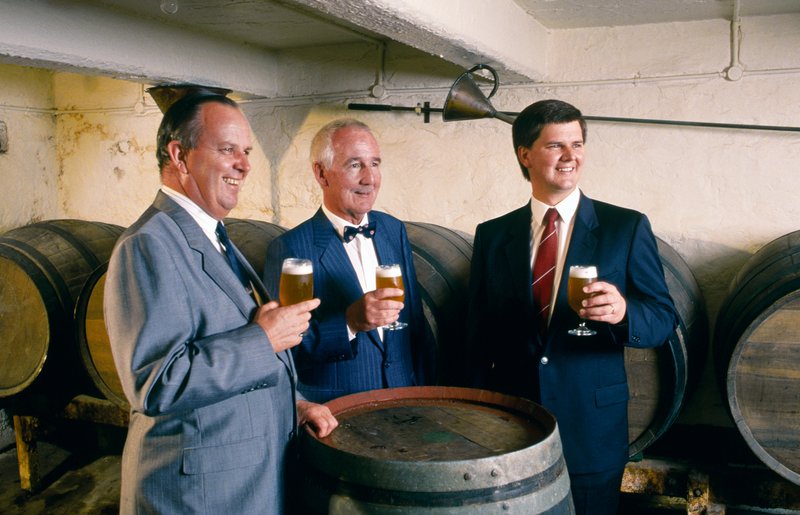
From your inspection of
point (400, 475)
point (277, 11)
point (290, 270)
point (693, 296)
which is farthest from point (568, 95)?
point (400, 475)

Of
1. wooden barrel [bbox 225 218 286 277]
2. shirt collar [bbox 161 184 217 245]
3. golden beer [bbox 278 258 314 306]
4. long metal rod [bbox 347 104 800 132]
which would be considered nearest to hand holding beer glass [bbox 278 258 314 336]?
golden beer [bbox 278 258 314 306]

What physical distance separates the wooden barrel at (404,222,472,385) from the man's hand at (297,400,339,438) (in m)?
0.93

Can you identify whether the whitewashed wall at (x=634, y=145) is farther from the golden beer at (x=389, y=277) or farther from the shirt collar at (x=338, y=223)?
the golden beer at (x=389, y=277)

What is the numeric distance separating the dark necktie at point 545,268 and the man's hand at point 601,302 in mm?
300

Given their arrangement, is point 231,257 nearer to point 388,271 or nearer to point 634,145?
point 388,271

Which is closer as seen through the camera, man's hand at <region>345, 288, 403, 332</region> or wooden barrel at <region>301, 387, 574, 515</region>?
wooden barrel at <region>301, 387, 574, 515</region>

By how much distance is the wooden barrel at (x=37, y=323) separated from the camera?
10.5 ft

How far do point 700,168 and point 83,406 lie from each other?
3.48 meters

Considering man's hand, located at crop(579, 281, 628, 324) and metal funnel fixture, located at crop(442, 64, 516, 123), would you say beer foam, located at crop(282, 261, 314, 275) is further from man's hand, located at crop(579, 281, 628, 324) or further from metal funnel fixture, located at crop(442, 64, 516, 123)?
metal funnel fixture, located at crop(442, 64, 516, 123)

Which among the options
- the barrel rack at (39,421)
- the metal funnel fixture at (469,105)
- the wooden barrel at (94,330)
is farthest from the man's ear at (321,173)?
the barrel rack at (39,421)

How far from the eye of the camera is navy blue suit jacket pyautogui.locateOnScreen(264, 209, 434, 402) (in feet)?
7.24

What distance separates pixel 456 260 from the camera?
10.1 feet

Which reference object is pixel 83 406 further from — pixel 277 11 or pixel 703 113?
pixel 703 113

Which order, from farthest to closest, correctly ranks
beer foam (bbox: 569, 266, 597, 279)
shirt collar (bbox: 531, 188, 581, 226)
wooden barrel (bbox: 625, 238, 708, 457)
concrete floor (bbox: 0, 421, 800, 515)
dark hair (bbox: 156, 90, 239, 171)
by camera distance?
concrete floor (bbox: 0, 421, 800, 515) < wooden barrel (bbox: 625, 238, 708, 457) < shirt collar (bbox: 531, 188, 581, 226) < beer foam (bbox: 569, 266, 597, 279) < dark hair (bbox: 156, 90, 239, 171)
